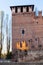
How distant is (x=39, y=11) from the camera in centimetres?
2295

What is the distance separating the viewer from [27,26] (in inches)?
921

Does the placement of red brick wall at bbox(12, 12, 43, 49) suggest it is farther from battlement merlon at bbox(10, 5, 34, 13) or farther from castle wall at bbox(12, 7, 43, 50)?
battlement merlon at bbox(10, 5, 34, 13)

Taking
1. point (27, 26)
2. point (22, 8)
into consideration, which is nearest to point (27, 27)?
point (27, 26)

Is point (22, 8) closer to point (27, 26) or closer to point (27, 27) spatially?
point (27, 26)

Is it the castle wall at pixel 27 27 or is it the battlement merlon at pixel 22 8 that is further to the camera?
the battlement merlon at pixel 22 8

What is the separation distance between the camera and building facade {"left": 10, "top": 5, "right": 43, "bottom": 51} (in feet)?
74.9

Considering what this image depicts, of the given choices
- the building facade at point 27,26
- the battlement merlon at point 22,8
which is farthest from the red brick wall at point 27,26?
the battlement merlon at point 22,8

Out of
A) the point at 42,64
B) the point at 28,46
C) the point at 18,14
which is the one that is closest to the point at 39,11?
the point at 18,14

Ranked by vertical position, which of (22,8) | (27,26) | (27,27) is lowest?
(27,27)

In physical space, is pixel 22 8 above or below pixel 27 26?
above

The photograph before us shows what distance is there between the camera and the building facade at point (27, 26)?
74.9ft

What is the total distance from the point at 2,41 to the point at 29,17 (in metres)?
4.03

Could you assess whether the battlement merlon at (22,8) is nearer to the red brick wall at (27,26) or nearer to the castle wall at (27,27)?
the castle wall at (27,27)

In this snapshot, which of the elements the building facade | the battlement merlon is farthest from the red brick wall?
the battlement merlon
